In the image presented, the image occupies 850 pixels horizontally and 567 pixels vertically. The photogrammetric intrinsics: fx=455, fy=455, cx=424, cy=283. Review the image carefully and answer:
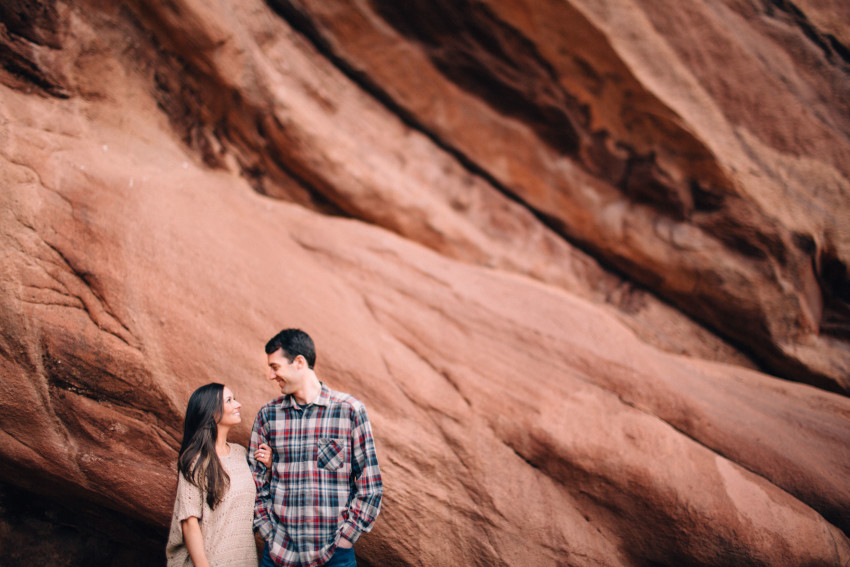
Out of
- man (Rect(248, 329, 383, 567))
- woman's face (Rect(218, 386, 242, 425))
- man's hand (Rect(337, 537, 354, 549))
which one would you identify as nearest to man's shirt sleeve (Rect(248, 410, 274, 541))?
man (Rect(248, 329, 383, 567))

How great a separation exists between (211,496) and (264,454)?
294 millimetres

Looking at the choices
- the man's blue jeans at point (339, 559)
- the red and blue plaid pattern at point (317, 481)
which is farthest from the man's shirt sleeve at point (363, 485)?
the man's blue jeans at point (339, 559)

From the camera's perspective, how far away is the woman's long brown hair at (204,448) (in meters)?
2.20

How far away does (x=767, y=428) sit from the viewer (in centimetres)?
346

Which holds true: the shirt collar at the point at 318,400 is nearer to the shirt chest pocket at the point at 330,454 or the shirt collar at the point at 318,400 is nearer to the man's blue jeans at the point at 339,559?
the shirt chest pocket at the point at 330,454

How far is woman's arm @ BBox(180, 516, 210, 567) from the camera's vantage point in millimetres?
2090

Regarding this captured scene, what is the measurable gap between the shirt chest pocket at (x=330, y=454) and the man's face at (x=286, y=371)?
0.31 metres

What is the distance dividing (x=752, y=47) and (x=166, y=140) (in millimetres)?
6272

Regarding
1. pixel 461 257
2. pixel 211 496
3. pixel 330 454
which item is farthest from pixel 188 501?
pixel 461 257

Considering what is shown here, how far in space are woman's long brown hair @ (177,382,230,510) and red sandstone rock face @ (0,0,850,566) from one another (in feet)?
2.06

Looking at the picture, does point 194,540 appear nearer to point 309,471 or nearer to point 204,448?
point 204,448

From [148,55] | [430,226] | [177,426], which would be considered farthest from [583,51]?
[177,426]

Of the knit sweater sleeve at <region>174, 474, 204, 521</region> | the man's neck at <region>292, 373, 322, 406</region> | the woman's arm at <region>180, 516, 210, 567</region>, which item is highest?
the man's neck at <region>292, 373, 322, 406</region>

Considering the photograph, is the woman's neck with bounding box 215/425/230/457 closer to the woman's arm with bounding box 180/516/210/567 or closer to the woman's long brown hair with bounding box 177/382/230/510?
the woman's long brown hair with bounding box 177/382/230/510
